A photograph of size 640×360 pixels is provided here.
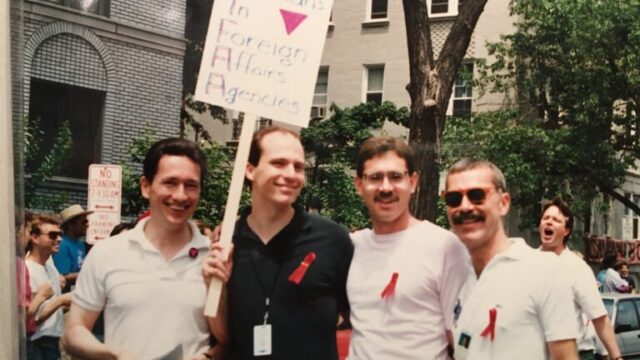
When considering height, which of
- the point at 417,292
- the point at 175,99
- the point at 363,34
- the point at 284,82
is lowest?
the point at 417,292

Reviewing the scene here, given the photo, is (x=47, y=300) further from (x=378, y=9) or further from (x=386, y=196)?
(x=378, y=9)

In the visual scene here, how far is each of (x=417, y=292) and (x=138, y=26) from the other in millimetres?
12900

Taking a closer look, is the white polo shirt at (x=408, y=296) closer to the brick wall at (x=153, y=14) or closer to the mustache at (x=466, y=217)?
the mustache at (x=466, y=217)

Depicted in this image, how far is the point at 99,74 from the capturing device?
614 inches

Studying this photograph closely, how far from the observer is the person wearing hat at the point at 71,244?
9.38 m

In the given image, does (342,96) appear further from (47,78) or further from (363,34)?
(47,78)

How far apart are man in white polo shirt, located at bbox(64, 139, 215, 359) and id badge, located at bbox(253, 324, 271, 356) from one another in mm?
212

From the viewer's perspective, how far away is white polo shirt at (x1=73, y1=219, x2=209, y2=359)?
398cm

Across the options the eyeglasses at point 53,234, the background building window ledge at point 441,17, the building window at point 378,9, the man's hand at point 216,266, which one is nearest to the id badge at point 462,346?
the man's hand at point 216,266

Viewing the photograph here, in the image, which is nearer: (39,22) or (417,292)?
(417,292)

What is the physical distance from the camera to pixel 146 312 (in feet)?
13.1

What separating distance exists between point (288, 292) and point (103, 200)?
22.6ft

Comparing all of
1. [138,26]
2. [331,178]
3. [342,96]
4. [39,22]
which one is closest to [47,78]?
[39,22]

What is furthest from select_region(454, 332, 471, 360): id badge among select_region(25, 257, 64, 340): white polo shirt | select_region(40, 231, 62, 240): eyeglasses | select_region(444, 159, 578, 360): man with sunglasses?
select_region(40, 231, 62, 240): eyeglasses
